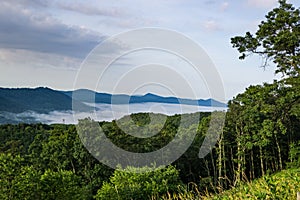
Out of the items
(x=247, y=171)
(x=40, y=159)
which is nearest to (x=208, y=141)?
(x=247, y=171)

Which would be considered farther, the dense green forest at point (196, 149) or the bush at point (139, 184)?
the bush at point (139, 184)

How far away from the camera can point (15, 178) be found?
71.2 ft

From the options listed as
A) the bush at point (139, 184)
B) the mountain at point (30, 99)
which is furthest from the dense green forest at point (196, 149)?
the mountain at point (30, 99)

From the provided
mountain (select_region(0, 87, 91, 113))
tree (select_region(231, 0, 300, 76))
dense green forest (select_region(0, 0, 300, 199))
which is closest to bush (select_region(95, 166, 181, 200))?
dense green forest (select_region(0, 0, 300, 199))

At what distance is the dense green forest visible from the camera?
19.4 m

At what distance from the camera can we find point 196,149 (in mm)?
34594

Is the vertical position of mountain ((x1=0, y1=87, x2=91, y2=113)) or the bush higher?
mountain ((x1=0, y1=87, x2=91, y2=113))

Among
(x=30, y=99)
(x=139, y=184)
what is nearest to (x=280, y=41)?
(x=139, y=184)

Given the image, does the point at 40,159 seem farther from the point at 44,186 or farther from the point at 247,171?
the point at 247,171

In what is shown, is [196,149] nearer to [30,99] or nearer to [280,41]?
[280,41]

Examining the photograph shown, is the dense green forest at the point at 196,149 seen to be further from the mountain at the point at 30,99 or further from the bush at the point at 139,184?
the mountain at the point at 30,99

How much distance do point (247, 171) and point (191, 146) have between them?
502 cm

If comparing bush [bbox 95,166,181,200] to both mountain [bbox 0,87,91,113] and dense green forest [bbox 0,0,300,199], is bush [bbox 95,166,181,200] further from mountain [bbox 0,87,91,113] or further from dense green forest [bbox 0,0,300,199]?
mountain [bbox 0,87,91,113]

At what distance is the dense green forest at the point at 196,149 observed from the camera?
63.6ft
